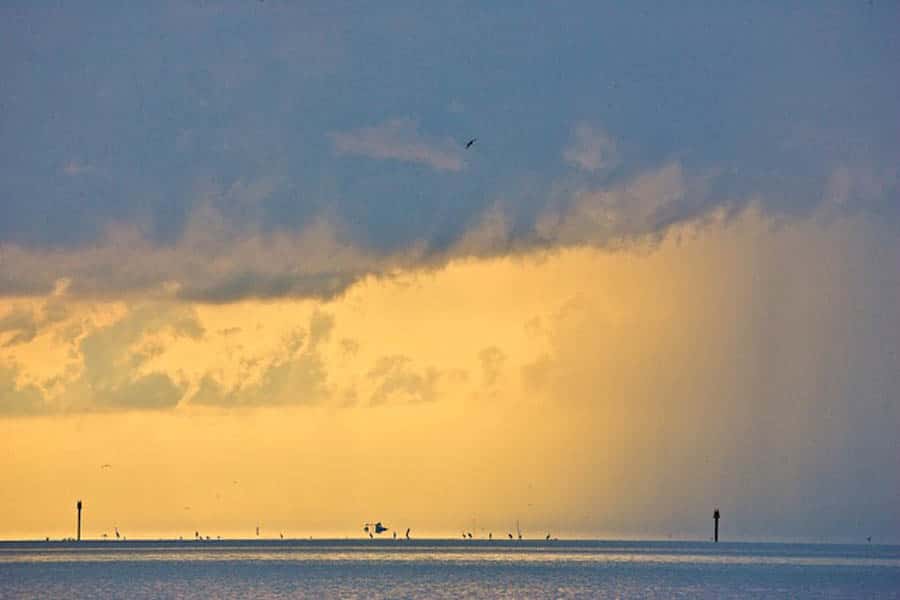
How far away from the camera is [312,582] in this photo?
567 ft

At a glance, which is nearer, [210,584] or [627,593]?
[627,593]

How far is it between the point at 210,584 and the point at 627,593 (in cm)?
4494

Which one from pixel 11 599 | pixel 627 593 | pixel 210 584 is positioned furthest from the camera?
pixel 210 584

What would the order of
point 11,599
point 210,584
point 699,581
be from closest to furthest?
1. point 11,599
2. point 210,584
3. point 699,581

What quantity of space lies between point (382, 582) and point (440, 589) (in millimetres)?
17750

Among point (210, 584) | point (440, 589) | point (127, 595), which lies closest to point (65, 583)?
point (210, 584)

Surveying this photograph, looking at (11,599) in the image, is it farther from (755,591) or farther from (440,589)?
(755,591)

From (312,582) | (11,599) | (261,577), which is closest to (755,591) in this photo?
(312,582)

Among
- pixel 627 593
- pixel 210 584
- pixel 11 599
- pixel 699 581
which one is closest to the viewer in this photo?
pixel 11 599

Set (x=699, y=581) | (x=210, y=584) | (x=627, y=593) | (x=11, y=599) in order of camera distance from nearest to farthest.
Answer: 1. (x=11, y=599)
2. (x=627, y=593)
3. (x=210, y=584)
4. (x=699, y=581)

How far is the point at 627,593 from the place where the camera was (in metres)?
154

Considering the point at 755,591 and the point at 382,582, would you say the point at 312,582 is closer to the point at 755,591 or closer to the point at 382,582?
the point at 382,582

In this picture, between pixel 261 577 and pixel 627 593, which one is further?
pixel 261 577

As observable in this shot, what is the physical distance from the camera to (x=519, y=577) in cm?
19100
